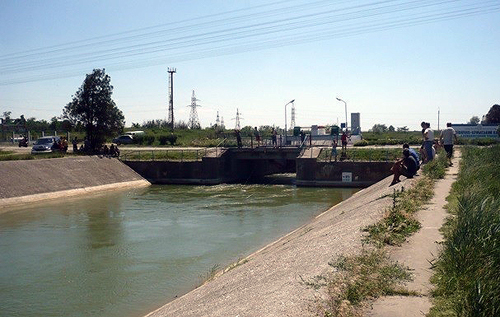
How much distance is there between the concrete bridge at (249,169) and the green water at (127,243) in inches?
147

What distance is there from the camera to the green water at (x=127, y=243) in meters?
14.1

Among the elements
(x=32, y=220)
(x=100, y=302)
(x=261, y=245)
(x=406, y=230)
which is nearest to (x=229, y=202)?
(x=32, y=220)

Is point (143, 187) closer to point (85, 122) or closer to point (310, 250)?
point (85, 122)

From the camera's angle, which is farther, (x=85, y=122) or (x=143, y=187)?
(x=85, y=122)

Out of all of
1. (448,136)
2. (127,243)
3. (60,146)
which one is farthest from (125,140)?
(448,136)

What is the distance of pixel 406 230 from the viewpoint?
11734 mm

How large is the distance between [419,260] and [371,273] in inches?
52.3

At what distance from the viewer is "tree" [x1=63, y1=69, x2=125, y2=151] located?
167ft

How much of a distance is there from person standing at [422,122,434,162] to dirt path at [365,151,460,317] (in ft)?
28.1

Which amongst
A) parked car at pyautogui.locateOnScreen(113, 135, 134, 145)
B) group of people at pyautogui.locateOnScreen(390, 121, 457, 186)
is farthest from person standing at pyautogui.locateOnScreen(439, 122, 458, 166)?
parked car at pyautogui.locateOnScreen(113, 135, 134, 145)

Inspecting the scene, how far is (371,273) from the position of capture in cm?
855

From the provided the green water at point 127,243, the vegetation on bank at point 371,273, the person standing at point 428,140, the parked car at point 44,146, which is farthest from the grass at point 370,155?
the vegetation on bank at point 371,273

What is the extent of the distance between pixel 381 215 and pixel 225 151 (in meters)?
33.8

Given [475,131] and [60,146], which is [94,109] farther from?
[475,131]
